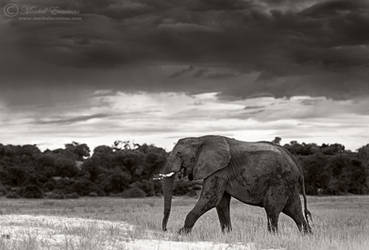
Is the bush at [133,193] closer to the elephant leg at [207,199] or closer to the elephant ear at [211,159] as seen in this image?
the elephant ear at [211,159]

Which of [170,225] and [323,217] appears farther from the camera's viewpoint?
[323,217]

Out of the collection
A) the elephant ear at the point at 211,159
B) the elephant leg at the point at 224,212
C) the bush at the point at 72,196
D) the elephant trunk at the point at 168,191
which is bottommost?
the bush at the point at 72,196

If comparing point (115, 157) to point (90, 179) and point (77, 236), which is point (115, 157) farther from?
point (77, 236)

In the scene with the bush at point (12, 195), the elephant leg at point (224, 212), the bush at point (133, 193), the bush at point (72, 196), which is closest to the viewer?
the elephant leg at point (224, 212)

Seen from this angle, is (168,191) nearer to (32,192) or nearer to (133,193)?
(32,192)

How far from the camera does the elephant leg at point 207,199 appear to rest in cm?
1564

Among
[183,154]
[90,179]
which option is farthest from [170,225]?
[90,179]

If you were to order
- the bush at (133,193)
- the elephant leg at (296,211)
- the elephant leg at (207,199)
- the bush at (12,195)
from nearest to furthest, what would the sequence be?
the elephant leg at (207,199)
the elephant leg at (296,211)
the bush at (12,195)
the bush at (133,193)

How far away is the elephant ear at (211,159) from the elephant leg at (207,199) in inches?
7.7

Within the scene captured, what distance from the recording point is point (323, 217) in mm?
24594

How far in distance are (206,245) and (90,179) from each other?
35.9 metres

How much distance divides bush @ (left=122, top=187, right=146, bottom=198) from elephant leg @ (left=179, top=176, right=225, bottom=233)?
29.5 m

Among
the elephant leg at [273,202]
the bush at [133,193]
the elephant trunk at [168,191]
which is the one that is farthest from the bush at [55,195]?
the elephant leg at [273,202]

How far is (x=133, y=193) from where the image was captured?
45.1 meters
